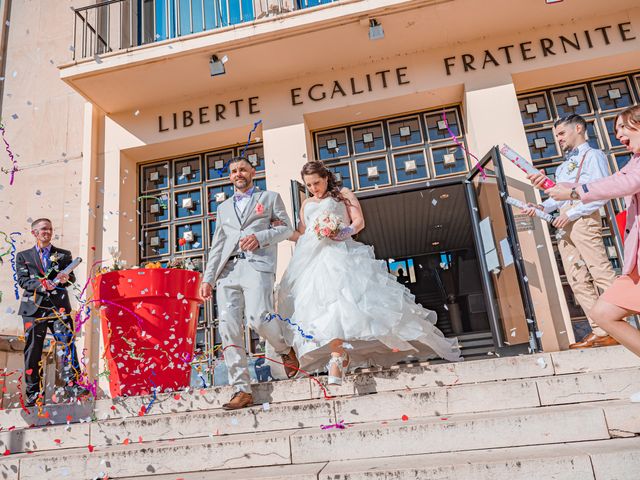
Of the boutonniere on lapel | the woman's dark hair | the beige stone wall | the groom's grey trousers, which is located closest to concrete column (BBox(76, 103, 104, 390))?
the beige stone wall

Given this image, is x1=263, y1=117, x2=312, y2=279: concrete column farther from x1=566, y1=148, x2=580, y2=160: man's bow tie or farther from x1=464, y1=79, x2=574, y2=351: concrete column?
x1=566, y1=148, x2=580, y2=160: man's bow tie

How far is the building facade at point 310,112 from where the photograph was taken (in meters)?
6.71

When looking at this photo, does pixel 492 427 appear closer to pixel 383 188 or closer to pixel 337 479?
pixel 337 479

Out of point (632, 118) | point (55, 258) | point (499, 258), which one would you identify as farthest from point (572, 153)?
point (55, 258)

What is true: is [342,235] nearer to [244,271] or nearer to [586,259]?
[244,271]

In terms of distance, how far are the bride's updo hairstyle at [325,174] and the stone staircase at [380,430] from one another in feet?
5.61

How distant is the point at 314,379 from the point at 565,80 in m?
5.85

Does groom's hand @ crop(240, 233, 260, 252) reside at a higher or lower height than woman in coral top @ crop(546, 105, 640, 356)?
higher

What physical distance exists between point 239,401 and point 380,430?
1268 mm

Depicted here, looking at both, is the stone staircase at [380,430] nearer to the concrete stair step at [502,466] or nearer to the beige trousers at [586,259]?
the concrete stair step at [502,466]

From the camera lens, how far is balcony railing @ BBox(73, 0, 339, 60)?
7887mm

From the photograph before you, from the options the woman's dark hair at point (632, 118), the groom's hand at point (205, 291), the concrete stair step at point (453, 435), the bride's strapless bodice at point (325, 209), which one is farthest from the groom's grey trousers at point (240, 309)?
the woman's dark hair at point (632, 118)

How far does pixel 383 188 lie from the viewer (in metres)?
7.43

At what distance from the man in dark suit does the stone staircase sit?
71cm
